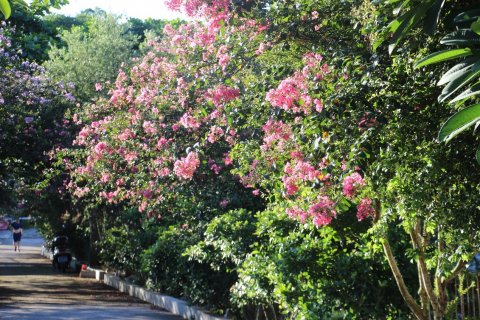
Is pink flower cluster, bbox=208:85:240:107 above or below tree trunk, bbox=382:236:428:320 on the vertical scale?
above

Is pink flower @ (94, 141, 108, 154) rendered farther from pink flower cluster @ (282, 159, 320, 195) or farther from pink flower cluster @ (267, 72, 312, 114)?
pink flower cluster @ (267, 72, 312, 114)

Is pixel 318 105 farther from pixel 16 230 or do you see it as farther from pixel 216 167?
pixel 16 230

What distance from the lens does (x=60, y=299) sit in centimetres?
1928

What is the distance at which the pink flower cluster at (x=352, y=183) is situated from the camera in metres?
6.52

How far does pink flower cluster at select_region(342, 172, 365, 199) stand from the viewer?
21.4 feet

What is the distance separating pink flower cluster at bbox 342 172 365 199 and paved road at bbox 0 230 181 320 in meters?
9.27

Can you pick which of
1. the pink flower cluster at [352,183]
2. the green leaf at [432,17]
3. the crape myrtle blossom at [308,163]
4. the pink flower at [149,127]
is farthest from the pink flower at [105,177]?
the green leaf at [432,17]

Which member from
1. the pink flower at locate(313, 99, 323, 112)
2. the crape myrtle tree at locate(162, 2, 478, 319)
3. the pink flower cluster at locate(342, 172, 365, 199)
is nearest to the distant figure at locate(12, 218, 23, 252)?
the crape myrtle tree at locate(162, 2, 478, 319)

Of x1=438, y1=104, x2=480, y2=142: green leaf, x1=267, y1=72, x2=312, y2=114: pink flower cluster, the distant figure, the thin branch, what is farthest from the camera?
the distant figure

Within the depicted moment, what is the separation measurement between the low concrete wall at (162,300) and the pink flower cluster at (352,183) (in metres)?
7.19

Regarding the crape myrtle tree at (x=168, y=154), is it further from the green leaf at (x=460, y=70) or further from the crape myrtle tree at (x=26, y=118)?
the green leaf at (x=460, y=70)

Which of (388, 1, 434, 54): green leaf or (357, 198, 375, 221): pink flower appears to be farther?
(357, 198, 375, 221): pink flower

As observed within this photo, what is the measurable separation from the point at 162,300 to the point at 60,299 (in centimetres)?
341

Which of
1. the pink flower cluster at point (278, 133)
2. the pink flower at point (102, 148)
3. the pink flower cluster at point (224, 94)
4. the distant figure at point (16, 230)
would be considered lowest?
the pink flower cluster at point (278, 133)
